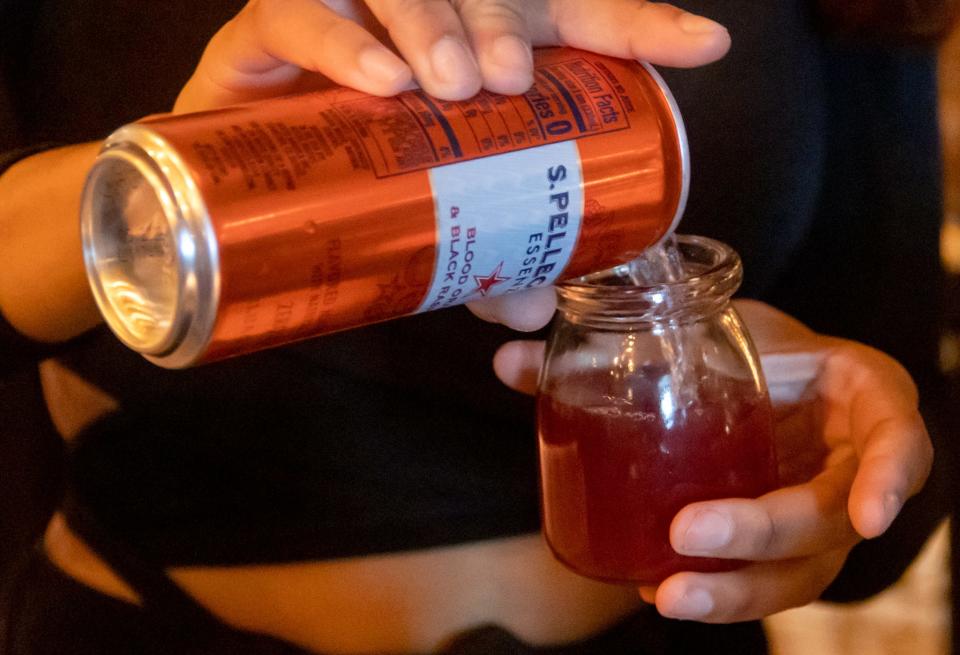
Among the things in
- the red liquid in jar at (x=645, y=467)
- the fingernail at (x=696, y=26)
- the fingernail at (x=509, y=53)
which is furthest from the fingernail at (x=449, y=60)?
the red liquid in jar at (x=645, y=467)

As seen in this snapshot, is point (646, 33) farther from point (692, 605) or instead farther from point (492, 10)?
point (692, 605)

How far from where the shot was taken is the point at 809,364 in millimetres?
789

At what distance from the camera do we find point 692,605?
0.64 m

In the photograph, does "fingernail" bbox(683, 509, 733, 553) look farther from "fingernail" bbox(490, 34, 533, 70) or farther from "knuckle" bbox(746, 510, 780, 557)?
"fingernail" bbox(490, 34, 533, 70)

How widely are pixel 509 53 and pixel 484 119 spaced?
0.13ft

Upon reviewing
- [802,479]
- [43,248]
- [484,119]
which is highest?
[484,119]

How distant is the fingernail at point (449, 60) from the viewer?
1.68ft

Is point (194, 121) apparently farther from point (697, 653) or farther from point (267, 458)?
point (697, 653)

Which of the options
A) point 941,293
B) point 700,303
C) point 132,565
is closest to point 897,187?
point 941,293

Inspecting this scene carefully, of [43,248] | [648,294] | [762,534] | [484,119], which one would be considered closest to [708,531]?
[762,534]

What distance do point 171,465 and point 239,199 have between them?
17.5 inches

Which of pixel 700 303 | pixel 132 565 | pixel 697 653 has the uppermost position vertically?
pixel 700 303

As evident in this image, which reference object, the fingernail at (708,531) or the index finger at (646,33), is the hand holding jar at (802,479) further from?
the index finger at (646,33)

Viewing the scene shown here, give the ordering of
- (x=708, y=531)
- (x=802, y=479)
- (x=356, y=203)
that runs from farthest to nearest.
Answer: (x=802, y=479), (x=708, y=531), (x=356, y=203)
